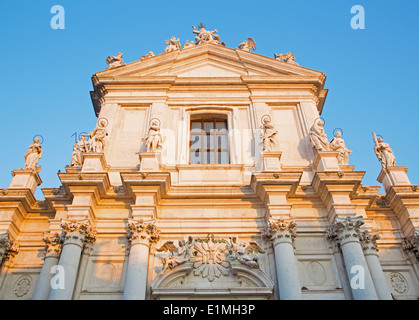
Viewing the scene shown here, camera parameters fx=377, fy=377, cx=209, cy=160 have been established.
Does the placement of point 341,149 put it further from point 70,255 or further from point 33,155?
point 33,155

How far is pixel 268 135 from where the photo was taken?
42.0 feet

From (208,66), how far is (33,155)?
8.25 metres

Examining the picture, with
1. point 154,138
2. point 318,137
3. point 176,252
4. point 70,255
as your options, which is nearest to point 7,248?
point 70,255

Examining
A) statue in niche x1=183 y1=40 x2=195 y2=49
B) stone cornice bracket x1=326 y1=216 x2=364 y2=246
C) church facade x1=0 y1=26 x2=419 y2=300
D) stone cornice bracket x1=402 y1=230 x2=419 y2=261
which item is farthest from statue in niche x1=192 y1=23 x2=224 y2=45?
stone cornice bracket x1=402 y1=230 x2=419 y2=261

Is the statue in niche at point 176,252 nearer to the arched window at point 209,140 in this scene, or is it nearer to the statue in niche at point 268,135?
the arched window at point 209,140

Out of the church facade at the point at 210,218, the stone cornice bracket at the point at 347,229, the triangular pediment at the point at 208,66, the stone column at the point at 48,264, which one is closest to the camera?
the stone column at the point at 48,264

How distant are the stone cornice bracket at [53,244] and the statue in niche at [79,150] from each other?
2.74 metres

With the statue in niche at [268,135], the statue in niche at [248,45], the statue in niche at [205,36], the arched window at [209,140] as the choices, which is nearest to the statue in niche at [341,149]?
the statue in niche at [268,135]

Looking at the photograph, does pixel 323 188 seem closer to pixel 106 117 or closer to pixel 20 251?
pixel 106 117

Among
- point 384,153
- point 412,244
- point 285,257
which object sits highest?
point 384,153

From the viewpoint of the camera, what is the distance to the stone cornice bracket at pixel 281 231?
33.9ft

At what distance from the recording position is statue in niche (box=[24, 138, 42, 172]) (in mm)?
12625

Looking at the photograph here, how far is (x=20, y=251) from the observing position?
11.2 meters
